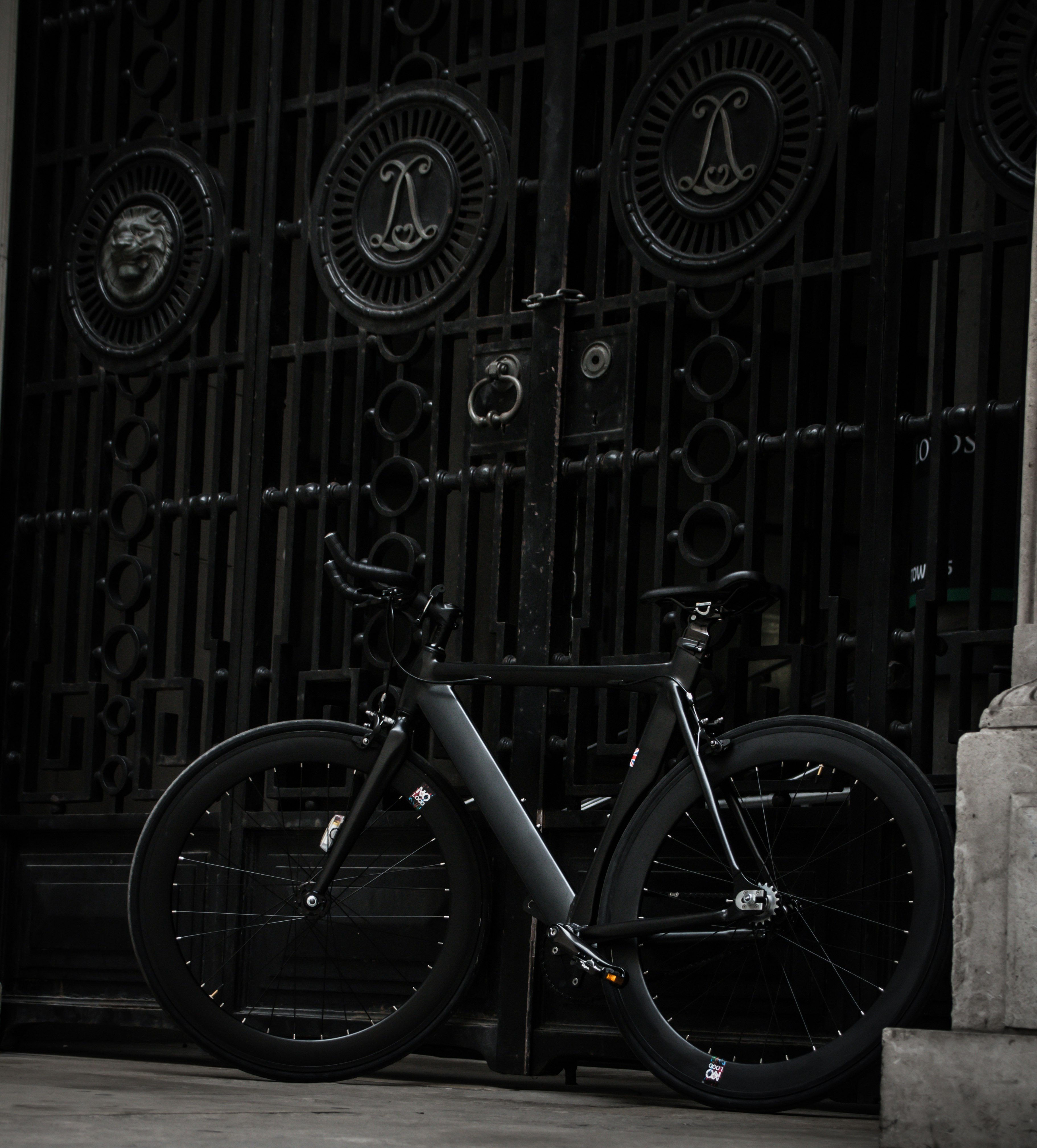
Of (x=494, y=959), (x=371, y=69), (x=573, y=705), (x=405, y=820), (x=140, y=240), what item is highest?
(x=371, y=69)

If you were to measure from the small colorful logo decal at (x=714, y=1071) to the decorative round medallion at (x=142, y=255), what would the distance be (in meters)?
2.89

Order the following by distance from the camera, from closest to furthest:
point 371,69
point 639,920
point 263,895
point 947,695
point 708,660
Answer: point 639,920 < point 708,660 < point 263,895 < point 371,69 < point 947,695

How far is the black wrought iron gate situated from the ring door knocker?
0.01 meters

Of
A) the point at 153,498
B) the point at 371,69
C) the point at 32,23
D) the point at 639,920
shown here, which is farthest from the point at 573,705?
the point at 32,23

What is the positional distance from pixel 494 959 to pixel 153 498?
1886mm

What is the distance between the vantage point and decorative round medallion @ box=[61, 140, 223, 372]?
17.4 ft

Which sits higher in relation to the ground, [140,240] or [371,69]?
[371,69]

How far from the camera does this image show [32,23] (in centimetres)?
575

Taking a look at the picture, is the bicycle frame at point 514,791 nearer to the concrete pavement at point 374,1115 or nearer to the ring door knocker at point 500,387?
the concrete pavement at point 374,1115

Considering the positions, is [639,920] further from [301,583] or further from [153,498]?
[153,498]

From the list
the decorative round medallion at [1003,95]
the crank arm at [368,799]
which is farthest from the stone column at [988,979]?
the crank arm at [368,799]

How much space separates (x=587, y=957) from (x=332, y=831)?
0.81m

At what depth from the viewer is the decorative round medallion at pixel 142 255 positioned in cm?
531

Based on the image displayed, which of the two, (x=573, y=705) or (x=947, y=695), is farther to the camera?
(x=947, y=695)
